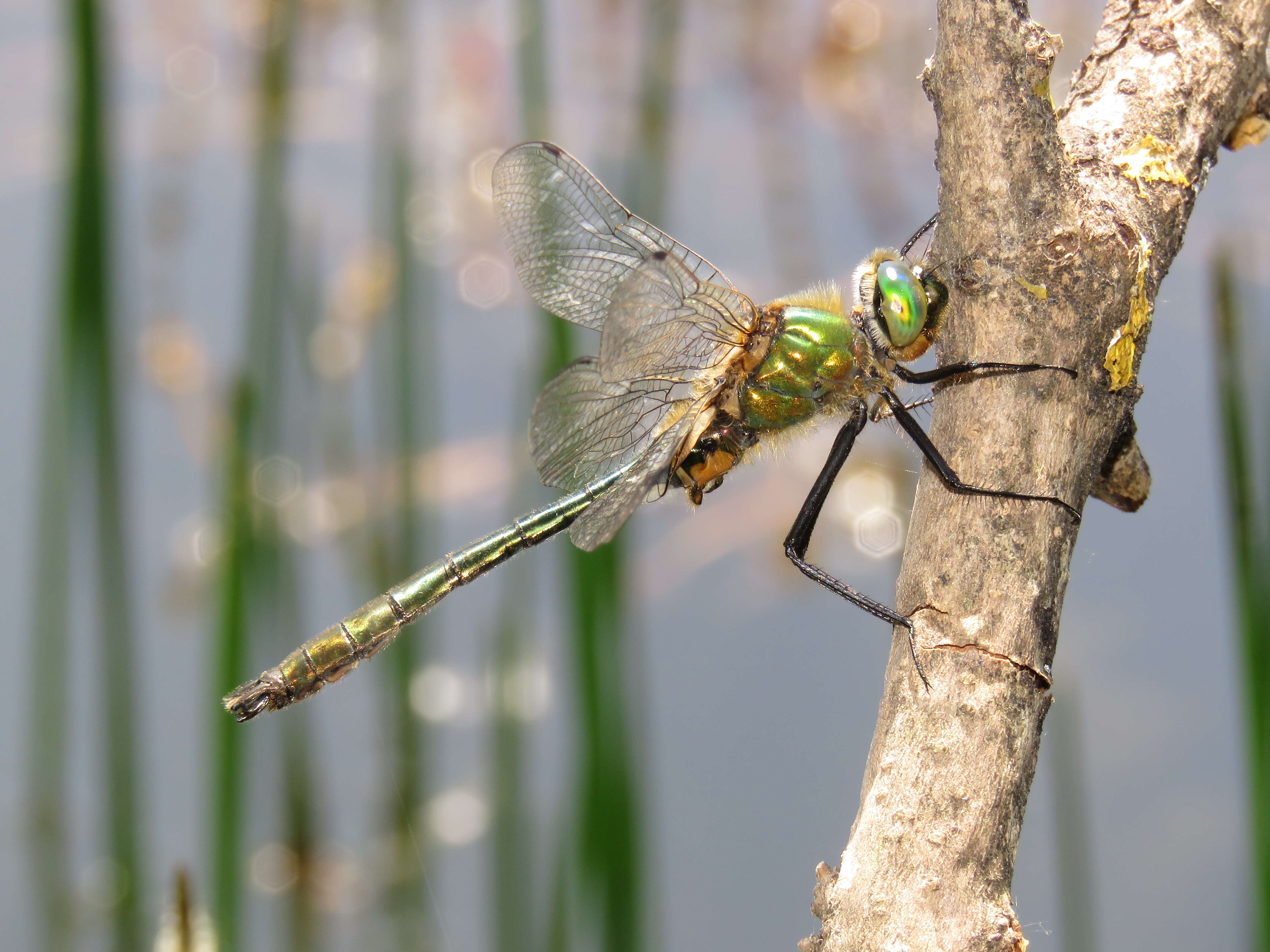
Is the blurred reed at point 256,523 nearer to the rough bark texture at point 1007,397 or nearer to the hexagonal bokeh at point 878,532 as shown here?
the rough bark texture at point 1007,397

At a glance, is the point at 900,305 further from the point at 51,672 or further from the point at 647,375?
the point at 51,672

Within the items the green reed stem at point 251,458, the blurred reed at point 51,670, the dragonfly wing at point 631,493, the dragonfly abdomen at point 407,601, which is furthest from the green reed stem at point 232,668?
the dragonfly wing at point 631,493

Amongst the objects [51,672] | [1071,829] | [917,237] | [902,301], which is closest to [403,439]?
[51,672]

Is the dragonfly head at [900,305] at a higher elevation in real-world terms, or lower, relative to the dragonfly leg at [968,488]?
higher

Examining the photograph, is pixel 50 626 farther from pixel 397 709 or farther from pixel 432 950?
pixel 432 950

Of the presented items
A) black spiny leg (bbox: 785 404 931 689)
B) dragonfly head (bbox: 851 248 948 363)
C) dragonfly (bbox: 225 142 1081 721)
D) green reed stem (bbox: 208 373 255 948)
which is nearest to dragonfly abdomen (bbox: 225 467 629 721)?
dragonfly (bbox: 225 142 1081 721)

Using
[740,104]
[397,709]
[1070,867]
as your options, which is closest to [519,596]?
[397,709]

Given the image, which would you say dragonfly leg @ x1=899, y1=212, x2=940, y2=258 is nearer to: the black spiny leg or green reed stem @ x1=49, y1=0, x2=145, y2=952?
the black spiny leg
